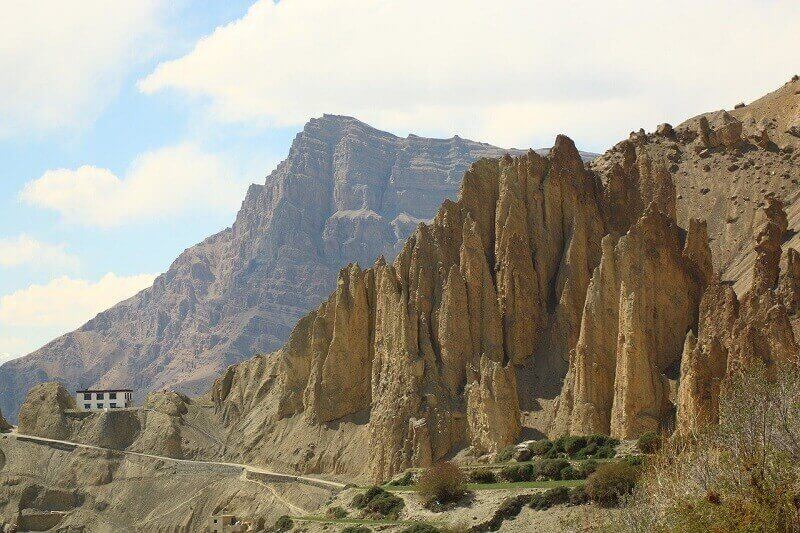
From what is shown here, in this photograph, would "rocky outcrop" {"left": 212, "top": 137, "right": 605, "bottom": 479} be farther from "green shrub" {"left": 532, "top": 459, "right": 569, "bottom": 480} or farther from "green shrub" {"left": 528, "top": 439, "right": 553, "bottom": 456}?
"green shrub" {"left": 532, "top": 459, "right": 569, "bottom": 480}

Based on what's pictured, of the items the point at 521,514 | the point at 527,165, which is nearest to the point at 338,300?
the point at 527,165

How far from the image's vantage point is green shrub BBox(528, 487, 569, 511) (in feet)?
249

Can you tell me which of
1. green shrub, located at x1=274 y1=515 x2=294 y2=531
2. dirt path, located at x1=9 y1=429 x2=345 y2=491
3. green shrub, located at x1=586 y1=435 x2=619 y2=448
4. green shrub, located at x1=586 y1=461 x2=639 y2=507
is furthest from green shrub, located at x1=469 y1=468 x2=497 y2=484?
dirt path, located at x1=9 y1=429 x2=345 y2=491

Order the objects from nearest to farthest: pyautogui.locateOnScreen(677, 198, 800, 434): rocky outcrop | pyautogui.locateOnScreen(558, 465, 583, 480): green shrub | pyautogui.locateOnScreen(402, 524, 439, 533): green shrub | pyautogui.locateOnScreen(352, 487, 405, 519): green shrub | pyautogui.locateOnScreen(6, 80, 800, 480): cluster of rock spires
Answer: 1. pyautogui.locateOnScreen(402, 524, 439, 533): green shrub
2. pyautogui.locateOnScreen(558, 465, 583, 480): green shrub
3. pyautogui.locateOnScreen(677, 198, 800, 434): rocky outcrop
4. pyautogui.locateOnScreen(352, 487, 405, 519): green shrub
5. pyautogui.locateOnScreen(6, 80, 800, 480): cluster of rock spires

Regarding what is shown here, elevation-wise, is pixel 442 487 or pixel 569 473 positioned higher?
pixel 569 473

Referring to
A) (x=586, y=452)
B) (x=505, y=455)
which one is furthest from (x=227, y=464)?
(x=586, y=452)

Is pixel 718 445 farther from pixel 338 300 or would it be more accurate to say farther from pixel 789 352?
pixel 338 300

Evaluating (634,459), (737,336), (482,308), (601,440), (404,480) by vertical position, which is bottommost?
(404,480)

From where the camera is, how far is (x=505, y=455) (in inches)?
3777

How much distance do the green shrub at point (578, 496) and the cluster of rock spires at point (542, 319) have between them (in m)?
11.6

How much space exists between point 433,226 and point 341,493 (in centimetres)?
2867

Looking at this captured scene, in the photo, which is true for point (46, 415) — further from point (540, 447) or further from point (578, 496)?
point (578, 496)

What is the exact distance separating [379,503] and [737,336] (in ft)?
89.7

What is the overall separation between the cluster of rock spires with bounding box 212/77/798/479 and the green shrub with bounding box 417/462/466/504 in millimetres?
Answer: 13442
